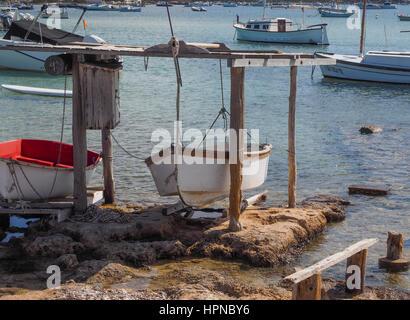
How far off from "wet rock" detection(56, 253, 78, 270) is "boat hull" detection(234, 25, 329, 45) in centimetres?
5414

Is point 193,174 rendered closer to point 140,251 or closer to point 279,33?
point 140,251

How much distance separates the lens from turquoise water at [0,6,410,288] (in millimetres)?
15914

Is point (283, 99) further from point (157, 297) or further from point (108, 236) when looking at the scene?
point (157, 297)

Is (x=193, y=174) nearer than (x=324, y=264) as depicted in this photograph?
No

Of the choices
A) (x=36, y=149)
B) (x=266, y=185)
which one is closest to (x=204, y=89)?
(x=266, y=185)

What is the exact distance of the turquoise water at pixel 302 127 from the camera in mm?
15914

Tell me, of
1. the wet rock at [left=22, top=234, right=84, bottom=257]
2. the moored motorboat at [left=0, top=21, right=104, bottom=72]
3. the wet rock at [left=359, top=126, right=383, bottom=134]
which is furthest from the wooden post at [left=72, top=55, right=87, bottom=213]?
the moored motorboat at [left=0, top=21, right=104, bottom=72]

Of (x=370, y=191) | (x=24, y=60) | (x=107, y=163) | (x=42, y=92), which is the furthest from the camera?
(x=24, y=60)

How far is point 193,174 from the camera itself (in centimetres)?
1343

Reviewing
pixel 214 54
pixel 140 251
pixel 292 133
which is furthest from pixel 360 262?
pixel 214 54

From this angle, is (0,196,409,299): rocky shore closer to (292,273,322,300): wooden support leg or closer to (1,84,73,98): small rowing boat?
(292,273,322,300): wooden support leg

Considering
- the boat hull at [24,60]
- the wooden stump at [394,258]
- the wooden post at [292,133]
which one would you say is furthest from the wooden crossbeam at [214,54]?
the boat hull at [24,60]

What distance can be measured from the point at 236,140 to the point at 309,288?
13.9 feet

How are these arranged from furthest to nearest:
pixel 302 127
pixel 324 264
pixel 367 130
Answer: pixel 302 127 < pixel 367 130 < pixel 324 264
